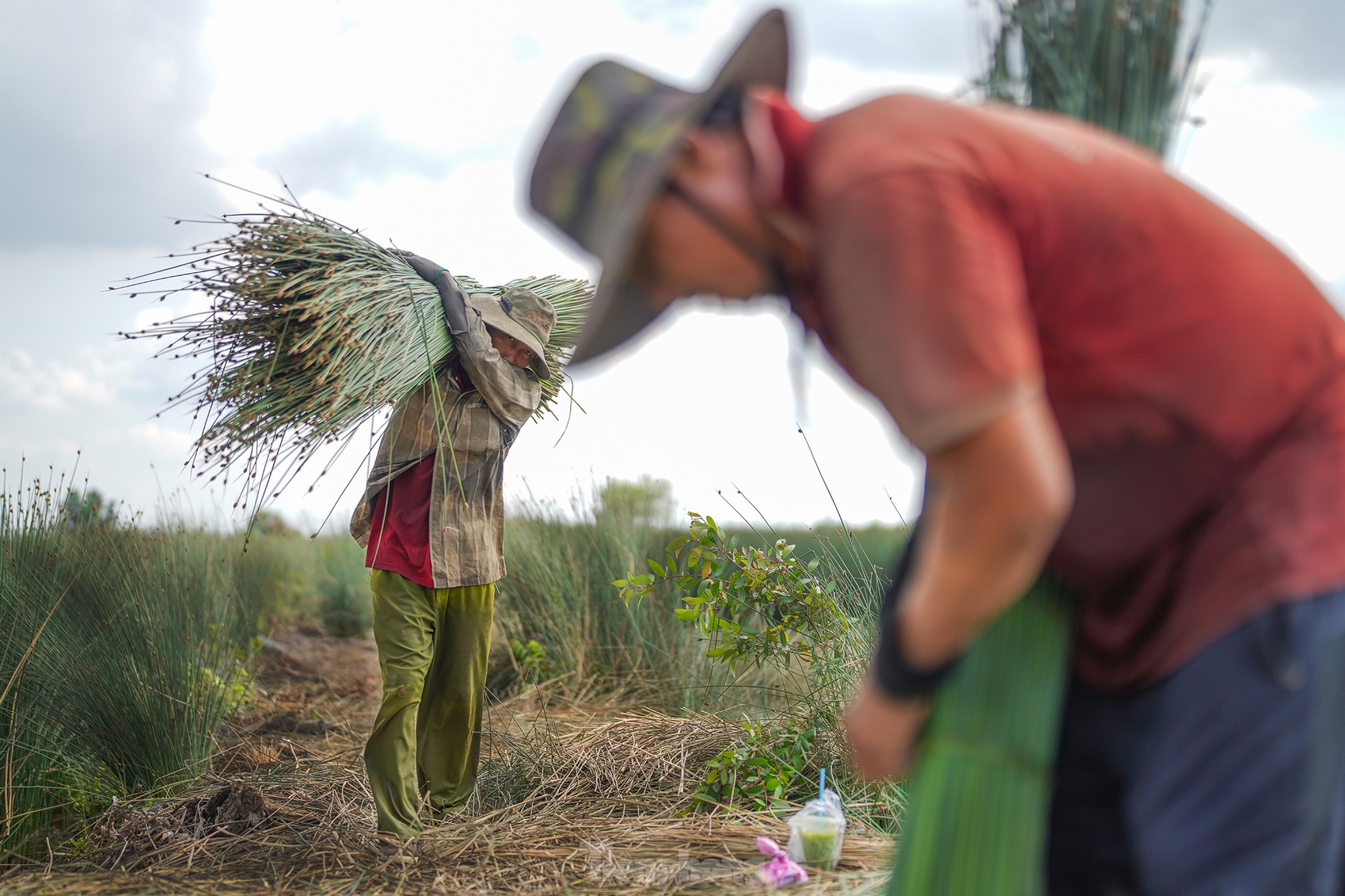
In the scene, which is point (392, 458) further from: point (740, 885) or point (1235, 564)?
point (1235, 564)

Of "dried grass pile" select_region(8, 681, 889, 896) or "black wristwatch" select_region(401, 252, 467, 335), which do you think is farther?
"black wristwatch" select_region(401, 252, 467, 335)

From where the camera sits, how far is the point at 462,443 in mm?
3547

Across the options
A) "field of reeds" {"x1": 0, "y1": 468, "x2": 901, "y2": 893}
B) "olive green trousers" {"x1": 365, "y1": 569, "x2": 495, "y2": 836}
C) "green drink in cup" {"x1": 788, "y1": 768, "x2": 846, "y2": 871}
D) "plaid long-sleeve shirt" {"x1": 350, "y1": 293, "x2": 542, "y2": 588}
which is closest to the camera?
"green drink in cup" {"x1": 788, "y1": 768, "x2": 846, "y2": 871}

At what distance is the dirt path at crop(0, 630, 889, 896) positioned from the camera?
2729 mm

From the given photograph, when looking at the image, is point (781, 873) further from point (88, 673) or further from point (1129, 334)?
point (88, 673)

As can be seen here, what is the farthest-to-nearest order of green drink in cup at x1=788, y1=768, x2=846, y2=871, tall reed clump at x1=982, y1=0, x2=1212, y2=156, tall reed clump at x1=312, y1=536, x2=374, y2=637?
tall reed clump at x1=312, y1=536, x2=374, y2=637 → green drink in cup at x1=788, y1=768, x2=846, y2=871 → tall reed clump at x1=982, y1=0, x2=1212, y2=156

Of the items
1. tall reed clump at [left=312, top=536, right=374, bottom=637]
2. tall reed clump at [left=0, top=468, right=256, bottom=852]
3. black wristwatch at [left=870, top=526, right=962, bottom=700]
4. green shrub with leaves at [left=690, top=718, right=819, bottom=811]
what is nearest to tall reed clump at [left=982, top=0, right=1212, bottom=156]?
black wristwatch at [left=870, top=526, right=962, bottom=700]

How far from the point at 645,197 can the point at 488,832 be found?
281 centimetres

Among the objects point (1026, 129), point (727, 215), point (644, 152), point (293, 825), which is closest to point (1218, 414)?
point (1026, 129)

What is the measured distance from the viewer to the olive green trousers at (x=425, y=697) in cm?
334

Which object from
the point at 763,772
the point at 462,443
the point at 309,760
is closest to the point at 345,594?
the point at 309,760

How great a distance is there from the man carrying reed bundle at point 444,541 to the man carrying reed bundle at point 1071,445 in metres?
2.42

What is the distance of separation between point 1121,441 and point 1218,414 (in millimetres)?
91

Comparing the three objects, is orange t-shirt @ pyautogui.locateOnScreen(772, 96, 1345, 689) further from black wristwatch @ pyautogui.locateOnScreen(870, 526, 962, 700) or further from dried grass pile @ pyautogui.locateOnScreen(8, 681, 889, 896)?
dried grass pile @ pyautogui.locateOnScreen(8, 681, 889, 896)
